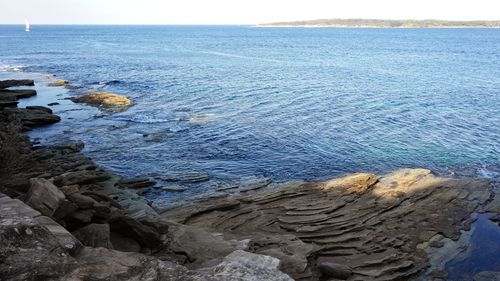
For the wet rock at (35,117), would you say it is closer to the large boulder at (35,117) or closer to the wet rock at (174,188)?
the large boulder at (35,117)

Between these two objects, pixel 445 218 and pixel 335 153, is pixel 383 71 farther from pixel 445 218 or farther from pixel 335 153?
pixel 445 218

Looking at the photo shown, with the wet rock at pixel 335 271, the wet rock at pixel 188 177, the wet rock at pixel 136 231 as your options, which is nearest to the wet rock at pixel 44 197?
the wet rock at pixel 136 231

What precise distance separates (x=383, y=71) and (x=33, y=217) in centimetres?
7097

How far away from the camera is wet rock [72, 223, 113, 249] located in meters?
13.6

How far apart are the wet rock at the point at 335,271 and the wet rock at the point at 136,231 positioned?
579 centimetres

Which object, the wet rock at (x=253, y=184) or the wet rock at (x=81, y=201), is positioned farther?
the wet rock at (x=253, y=184)

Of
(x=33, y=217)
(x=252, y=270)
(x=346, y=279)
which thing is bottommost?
(x=346, y=279)

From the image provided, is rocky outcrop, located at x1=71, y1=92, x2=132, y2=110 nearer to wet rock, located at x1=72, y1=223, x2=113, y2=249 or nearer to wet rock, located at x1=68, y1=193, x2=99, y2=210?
wet rock, located at x1=68, y1=193, x2=99, y2=210

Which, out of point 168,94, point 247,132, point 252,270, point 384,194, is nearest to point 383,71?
point 168,94

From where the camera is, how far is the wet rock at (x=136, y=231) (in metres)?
15.6

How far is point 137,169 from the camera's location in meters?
27.3

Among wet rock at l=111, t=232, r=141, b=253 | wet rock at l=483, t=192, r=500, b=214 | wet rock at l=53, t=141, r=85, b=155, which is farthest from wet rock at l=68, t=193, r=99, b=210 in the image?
wet rock at l=483, t=192, r=500, b=214

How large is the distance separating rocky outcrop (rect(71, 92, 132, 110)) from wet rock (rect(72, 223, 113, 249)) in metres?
33.4

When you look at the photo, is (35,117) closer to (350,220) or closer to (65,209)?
(65,209)
